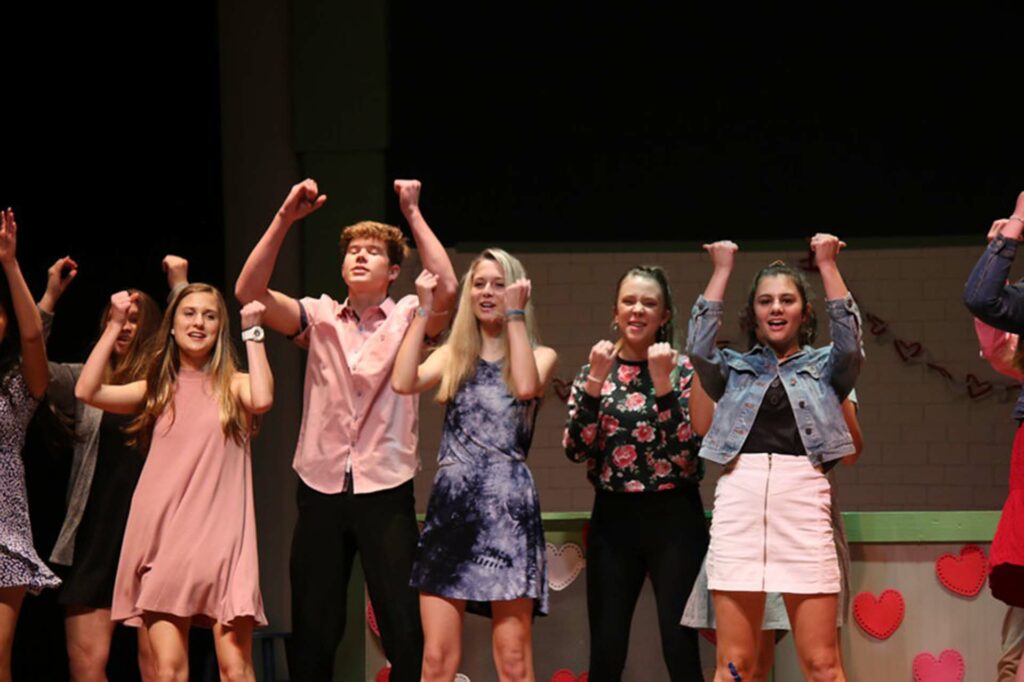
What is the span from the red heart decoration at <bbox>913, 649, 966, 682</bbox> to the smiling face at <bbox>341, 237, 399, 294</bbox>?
2.05 m

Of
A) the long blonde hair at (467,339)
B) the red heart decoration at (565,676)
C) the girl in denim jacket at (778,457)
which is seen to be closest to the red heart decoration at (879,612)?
the girl in denim jacket at (778,457)

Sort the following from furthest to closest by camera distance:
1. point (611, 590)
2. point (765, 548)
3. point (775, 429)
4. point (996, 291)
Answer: point (611, 590)
point (775, 429)
point (765, 548)
point (996, 291)

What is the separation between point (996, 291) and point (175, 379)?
238cm

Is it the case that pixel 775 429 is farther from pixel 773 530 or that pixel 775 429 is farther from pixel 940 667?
pixel 940 667

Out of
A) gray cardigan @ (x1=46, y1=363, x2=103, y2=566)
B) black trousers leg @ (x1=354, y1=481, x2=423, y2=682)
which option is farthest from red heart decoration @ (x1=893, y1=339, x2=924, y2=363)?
gray cardigan @ (x1=46, y1=363, x2=103, y2=566)

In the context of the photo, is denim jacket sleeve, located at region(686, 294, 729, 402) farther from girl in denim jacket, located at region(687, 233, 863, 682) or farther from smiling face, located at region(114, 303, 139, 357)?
smiling face, located at region(114, 303, 139, 357)

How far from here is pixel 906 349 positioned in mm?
7395

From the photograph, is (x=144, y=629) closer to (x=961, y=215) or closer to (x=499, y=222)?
(x=499, y=222)

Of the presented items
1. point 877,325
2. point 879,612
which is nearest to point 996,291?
point 879,612

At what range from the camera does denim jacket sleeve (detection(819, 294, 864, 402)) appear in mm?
3900

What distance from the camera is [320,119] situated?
7121mm

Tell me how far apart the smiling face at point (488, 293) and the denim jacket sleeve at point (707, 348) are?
0.58 metres

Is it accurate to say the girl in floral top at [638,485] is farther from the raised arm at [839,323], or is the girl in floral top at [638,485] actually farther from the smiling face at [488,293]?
the raised arm at [839,323]

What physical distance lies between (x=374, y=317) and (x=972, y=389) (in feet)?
13.4
